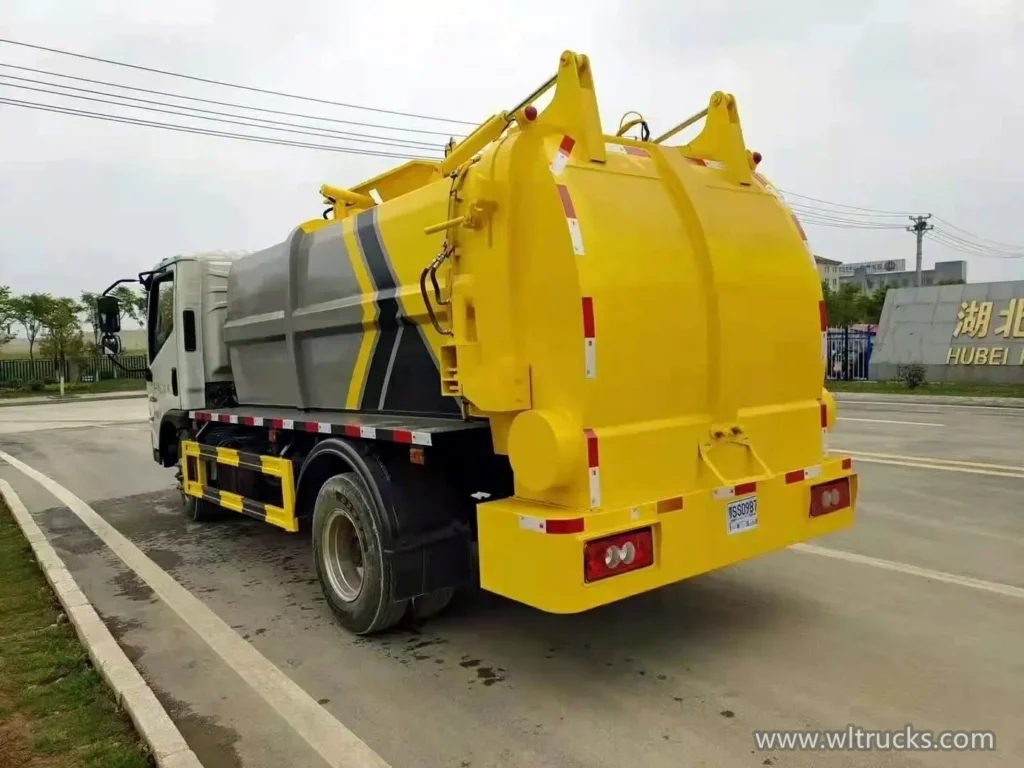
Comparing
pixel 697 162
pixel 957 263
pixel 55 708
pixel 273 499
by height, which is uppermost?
pixel 957 263

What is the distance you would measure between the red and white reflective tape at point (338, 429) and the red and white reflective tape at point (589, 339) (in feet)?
3.32

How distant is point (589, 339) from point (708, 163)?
1.81 m

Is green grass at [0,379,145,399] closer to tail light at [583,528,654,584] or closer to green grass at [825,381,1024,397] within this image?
green grass at [825,381,1024,397]

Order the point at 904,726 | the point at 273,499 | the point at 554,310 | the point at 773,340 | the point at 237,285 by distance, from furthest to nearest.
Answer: the point at 237,285 → the point at 273,499 → the point at 773,340 → the point at 554,310 → the point at 904,726

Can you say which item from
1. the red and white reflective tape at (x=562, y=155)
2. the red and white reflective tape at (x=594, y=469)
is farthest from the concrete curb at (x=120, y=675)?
the red and white reflective tape at (x=562, y=155)

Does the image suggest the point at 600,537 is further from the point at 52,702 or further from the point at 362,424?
the point at 52,702

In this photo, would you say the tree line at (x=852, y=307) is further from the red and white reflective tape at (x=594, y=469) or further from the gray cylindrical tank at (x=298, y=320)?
the red and white reflective tape at (x=594, y=469)

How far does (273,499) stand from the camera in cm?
645

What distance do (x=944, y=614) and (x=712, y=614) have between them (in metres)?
1.39

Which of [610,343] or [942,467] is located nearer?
[610,343]

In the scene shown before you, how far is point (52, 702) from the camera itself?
405 centimetres

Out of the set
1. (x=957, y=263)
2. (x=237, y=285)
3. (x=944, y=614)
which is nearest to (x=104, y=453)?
(x=237, y=285)

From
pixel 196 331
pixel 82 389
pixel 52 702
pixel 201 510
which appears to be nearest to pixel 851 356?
pixel 201 510

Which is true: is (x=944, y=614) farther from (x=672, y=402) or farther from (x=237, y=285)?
(x=237, y=285)
